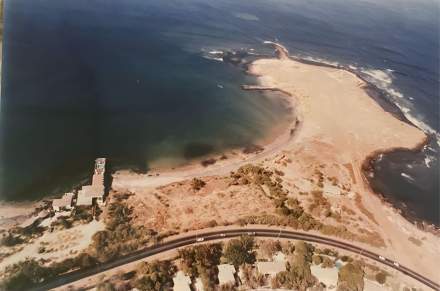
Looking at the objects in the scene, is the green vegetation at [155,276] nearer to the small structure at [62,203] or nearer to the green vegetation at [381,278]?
the small structure at [62,203]

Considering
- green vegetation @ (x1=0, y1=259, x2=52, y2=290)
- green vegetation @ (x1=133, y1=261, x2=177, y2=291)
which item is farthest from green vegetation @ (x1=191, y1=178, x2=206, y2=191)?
green vegetation @ (x1=0, y1=259, x2=52, y2=290)

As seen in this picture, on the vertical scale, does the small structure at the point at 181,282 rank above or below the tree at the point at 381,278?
below

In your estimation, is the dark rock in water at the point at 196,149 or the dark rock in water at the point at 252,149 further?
the dark rock in water at the point at 252,149

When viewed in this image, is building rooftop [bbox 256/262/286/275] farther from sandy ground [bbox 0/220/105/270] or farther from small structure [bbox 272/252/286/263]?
sandy ground [bbox 0/220/105/270]

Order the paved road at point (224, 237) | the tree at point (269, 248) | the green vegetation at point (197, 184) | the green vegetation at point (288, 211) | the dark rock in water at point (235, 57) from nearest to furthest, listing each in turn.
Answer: the paved road at point (224, 237) < the tree at point (269, 248) < the green vegetation at point (288, 211) < the green vegetation at point (197, 184) < the dark rock in water at point (235, 57)

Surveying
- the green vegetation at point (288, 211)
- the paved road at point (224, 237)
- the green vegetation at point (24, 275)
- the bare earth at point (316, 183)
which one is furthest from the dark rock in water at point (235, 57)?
the green vegetation at point (24, 275)

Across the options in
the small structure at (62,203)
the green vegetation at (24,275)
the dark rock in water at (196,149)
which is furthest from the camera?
the dark rock in water at (196,149)
